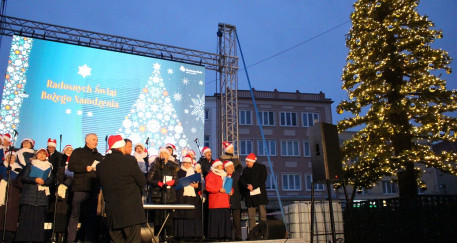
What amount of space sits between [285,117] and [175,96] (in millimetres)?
17597

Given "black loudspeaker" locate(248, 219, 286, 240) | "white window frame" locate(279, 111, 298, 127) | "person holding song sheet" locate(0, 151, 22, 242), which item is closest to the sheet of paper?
"black loudspeaker" locate(248, 219, 286, 240)

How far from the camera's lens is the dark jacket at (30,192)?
6.30 m

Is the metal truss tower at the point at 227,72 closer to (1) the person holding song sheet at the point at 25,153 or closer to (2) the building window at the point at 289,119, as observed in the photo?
(1) the person holding song sheet at the point at 25,153

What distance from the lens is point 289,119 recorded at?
1185 inches

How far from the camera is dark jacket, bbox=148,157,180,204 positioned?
22.5ft

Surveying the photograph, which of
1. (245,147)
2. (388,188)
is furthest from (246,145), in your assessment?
(388,188)

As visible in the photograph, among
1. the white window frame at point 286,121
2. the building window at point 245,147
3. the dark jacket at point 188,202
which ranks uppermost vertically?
the white window frame at point 286,121

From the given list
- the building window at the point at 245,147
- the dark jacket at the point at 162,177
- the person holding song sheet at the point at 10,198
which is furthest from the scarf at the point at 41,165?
the building window at the point at 245,147

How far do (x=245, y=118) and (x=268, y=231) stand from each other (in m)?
21.7

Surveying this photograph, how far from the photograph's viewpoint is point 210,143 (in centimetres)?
2795

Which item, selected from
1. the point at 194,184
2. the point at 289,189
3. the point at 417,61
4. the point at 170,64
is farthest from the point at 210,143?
the point at 194,184

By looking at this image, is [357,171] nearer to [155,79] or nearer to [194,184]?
[194,184]

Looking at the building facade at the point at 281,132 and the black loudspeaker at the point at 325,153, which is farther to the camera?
the building facade at the point at 281,132

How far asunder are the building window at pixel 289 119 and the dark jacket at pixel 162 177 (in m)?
23.3
